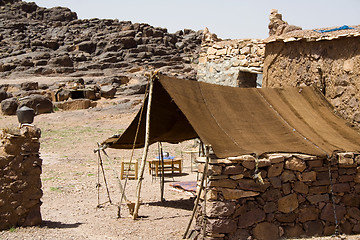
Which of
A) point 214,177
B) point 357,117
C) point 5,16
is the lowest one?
point 214,177

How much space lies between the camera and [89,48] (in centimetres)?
5650

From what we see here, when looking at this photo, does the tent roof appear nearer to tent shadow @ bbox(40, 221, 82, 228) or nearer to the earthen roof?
the earthen roof

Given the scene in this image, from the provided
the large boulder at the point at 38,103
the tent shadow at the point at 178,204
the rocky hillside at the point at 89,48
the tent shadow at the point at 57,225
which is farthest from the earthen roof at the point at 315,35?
the rocky hillside at the point at 89,48

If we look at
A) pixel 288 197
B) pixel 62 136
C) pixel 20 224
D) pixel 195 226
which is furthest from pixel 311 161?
pixel 62 136

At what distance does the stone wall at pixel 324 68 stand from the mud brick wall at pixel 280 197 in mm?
1650

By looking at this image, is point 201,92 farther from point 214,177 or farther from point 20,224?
point 20,224

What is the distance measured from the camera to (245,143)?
670 cm

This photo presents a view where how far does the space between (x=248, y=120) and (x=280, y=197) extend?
58.7 inches

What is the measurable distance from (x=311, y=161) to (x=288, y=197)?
64cm

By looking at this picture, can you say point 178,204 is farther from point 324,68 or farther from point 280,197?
point 324,68

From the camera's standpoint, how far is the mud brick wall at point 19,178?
6.79 metres

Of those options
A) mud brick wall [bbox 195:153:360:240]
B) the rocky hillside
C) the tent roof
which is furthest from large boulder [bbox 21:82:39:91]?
mud brick wall [bbox 195:153:360:240]

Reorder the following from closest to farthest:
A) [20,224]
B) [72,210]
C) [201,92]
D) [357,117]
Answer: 1. [20,224]
2. [201,92]
3. [357,117]
4. [72,210]

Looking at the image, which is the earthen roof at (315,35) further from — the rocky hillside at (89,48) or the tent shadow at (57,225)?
the rocky hillside at (89,48)
